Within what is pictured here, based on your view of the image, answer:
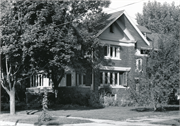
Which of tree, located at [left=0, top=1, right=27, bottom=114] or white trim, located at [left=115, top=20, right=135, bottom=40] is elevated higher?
white trim, located at [left=115, top=20, right=135, bottom=40]

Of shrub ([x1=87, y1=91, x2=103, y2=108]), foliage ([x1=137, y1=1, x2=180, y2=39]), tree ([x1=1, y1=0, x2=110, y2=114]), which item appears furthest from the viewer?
foliage ([x1=137, y1=1, x2=180, y2=39])

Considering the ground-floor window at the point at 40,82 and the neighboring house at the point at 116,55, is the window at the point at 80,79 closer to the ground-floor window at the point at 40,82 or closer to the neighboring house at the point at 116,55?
the neighboring house at the point at 116,55

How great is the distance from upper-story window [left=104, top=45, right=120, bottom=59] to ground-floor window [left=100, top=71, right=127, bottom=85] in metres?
1.68

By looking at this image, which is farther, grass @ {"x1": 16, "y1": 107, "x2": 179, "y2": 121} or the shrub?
the shrub

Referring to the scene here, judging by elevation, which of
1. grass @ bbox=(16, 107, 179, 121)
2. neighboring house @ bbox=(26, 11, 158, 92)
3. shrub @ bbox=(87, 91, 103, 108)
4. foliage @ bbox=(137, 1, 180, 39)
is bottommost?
grass @ bbox=(16, 107, 179, 121)

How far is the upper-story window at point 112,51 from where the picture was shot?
105ft

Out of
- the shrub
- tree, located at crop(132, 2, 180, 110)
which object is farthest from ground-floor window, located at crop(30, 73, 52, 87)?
tree, located at crop(132, 2, 180, 110)

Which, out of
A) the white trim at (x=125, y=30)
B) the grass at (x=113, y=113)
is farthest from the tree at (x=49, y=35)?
the white trim at (x=125, y=30)

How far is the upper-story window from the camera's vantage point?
32062 millimetres

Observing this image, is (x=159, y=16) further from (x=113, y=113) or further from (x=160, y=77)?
(x=113, y=113)

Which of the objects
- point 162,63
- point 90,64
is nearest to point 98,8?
point 90,64

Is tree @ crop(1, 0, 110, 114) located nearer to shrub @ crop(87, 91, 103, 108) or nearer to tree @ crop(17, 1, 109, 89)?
tree @ crop(17, 1, 109, 89)

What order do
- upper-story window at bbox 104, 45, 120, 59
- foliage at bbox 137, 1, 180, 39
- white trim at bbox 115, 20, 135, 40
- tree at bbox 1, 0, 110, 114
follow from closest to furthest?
tree at bbox 1, 0, 110, 114 < upper-story window at bbox 104, 45, 120, 59 < white trim at bbox 115, 20, 135, 40 < foliage at bbox 137, 1, 180, 39

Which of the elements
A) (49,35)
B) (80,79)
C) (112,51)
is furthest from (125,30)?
(49,35)
